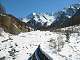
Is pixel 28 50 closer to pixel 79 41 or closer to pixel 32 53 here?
pixel 32 53

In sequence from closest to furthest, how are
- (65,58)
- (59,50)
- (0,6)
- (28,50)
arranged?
(65,58), (59,50), (28,50), (0,6)

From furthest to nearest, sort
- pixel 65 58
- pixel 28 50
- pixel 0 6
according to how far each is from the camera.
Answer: pixel 0 6 → pixel 28 50 → pixel 65 58

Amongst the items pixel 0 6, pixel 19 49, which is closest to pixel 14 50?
pixel 19 49

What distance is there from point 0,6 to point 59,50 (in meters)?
59.1

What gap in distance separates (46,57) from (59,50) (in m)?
2.34

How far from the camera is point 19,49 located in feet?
67.9

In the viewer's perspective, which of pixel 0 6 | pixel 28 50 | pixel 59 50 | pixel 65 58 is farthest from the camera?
pixel 0 6

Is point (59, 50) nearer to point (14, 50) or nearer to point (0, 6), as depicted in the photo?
point (14, 50)

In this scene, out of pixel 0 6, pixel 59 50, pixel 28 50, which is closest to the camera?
pixel 59 50

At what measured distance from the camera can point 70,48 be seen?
18.6 m

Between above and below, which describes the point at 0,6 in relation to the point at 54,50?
above

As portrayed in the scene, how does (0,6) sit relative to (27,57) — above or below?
above

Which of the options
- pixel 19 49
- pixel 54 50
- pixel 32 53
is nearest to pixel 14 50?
pixel 19 49

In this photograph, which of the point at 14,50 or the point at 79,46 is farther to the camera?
the point at 14,50
